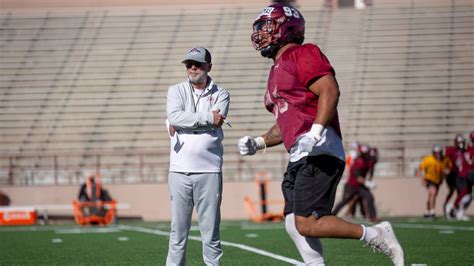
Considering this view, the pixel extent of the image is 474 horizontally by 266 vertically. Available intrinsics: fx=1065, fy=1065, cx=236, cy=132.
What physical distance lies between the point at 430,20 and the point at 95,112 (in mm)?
10495

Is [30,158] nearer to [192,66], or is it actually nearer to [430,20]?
[430,20]

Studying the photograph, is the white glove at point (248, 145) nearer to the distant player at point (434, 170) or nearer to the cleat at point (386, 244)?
the cleat at point (386, 244)

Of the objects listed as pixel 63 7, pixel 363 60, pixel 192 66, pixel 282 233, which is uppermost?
pixel 63 7

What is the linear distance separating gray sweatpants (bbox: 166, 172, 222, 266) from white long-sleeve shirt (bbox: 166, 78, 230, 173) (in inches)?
3.1

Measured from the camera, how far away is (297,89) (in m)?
6.52

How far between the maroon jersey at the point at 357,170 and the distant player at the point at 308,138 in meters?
13.5

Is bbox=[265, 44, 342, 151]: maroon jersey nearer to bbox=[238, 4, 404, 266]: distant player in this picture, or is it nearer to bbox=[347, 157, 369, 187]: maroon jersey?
bbox=[238, 4, 404, 266]: distant player

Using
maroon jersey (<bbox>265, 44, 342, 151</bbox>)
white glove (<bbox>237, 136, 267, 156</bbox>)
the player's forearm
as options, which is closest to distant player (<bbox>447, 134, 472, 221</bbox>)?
the player's forearm

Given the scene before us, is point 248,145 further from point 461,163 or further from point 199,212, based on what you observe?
point 461,163

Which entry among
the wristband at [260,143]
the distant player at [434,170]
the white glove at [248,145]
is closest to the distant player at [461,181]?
the distant player at [434,170]

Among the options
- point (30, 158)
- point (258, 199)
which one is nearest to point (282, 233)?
point (258, 199)

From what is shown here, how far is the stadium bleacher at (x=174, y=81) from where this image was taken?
2688cm

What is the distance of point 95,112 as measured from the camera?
29484 millimetres

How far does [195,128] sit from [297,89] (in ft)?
5.32
